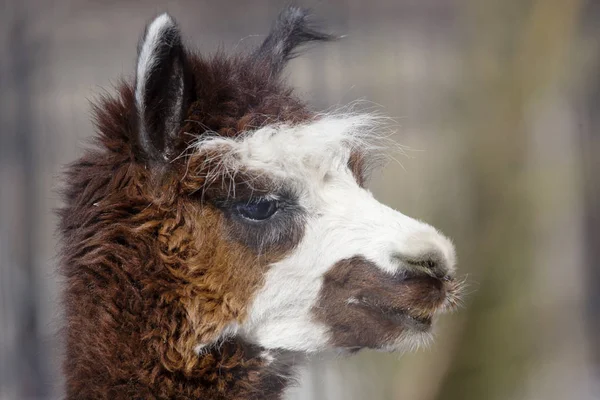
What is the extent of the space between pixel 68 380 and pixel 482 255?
1023 mm

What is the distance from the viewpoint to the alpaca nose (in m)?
1.67

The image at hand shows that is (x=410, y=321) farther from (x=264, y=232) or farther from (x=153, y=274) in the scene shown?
(x=153, y=274)

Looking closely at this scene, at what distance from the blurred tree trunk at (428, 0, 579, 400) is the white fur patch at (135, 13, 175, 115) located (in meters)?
0.75

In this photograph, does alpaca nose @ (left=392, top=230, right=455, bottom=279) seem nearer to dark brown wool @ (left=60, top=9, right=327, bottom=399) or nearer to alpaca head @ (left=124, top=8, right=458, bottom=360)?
alpaca head @ (left=124, top=8, right=458, bottom=360)

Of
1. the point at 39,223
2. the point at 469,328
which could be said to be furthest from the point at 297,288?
the point at 39,223

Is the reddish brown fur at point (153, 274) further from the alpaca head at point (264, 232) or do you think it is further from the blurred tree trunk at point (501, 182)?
the blurred tree trunk at point (501, 182)

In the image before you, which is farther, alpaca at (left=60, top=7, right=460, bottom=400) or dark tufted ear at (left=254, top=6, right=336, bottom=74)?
dark tufted ear at (left=254, top=6, right=336, bottom=74)

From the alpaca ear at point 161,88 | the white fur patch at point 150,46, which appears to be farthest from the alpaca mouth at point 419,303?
the white fur patch at point 150,46

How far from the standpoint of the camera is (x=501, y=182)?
6.09 feet

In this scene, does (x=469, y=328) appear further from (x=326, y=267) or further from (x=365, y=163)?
(x=365, y=163)

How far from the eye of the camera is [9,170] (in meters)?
3.19

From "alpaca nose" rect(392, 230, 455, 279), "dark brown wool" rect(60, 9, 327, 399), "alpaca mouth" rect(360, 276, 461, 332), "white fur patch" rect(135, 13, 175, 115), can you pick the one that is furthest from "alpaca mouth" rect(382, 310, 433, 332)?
"white fur patch" rect(135, 13, 175, 115)

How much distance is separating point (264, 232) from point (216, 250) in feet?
0.40

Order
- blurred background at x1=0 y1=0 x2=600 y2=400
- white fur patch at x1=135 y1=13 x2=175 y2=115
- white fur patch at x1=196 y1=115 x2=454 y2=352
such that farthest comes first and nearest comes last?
1. blurred background at x1=0 y1=0 x2=600 y2=400
2. white fur patch at x1=196 y1=115 x2=454 y2=352
3. white fur patch at x1=135 y1=13 x2=175 y2=115
